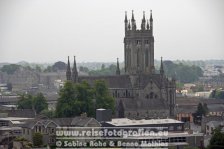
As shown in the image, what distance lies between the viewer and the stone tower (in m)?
99.3

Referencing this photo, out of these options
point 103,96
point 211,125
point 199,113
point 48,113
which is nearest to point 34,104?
point 48,113

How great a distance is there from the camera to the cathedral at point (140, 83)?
92.2 meters

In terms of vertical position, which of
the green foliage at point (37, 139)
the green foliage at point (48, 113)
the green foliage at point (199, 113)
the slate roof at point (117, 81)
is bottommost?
the green foliage at point (37, 139)

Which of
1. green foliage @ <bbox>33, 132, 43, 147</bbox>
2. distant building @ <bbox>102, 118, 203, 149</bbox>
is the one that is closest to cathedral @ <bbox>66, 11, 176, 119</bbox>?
distant building @ <bbox>102, 118, 203, 149</bbox>

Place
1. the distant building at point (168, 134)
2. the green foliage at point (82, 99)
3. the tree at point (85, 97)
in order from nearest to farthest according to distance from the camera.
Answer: the distant building at point (168, 134)
the green foliage at point (82, 99)
the tree at point (85, 97)

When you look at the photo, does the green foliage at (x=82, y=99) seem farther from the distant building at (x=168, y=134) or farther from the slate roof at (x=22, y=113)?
the distant building at (x=168, y=134)

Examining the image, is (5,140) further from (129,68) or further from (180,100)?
(180,100)

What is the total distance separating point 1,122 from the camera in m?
86.7

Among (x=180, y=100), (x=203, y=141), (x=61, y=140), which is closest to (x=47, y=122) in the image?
(x=61, y=140)

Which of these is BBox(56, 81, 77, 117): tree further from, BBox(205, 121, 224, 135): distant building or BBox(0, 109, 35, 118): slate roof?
BBox(205, 121, 224, 135): distant building

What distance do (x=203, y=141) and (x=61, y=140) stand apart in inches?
511

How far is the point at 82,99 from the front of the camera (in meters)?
92.1

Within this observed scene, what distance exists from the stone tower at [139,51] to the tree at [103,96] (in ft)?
21.3

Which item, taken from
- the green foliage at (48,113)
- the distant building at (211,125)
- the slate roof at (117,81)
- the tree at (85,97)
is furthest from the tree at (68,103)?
the distant building at (211,125)
